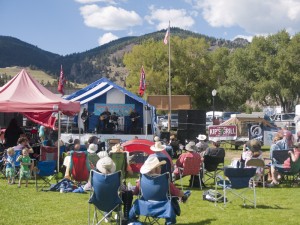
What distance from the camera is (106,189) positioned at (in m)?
5.84

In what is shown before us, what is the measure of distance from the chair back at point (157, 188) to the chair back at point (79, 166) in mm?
3690

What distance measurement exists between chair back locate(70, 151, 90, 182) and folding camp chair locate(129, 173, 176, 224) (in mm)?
3620

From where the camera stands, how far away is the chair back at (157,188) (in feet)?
19.5

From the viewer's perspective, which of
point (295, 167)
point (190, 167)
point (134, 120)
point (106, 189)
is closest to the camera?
point (106, 189)

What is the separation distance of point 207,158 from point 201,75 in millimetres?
34731

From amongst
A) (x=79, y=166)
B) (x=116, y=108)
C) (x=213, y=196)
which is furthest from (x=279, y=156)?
(x=116, y=108)

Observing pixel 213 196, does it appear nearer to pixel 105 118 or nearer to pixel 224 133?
pixel 224 133

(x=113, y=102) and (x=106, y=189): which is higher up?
(x=113, y=102)

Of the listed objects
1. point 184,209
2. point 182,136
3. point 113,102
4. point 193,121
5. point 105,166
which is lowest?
point 184,209

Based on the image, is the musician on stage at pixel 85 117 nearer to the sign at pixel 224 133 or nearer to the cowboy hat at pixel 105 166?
the sign at pixel 224 133

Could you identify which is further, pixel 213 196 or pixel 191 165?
pixel 191 165

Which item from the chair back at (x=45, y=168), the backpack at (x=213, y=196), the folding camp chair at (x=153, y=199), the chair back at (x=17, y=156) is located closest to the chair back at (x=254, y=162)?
the backpack at (x=213, y=196)

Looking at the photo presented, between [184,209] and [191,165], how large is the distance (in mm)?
2047

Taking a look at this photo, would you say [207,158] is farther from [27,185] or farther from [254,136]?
[254,136]
